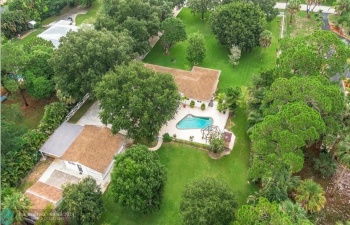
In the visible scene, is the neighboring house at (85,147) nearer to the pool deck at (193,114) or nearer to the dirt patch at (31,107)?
the dirt patch at (31,107)

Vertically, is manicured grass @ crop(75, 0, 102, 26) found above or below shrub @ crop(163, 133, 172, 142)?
above

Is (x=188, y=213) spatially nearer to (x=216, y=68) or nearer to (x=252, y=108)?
(x=252, y=108)

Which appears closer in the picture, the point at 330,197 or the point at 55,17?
the point at 330,197

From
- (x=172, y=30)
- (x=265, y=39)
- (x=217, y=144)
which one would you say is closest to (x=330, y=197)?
(x=217, y=144)

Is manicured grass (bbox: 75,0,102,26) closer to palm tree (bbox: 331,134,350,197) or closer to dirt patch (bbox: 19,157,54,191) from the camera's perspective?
dirt patch (bbox: 19,157,54,191)

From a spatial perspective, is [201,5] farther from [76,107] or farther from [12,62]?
[12,62]

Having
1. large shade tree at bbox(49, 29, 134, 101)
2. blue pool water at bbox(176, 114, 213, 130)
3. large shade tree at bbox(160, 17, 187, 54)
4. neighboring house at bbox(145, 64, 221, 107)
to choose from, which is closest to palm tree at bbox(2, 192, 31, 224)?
large shade tree at bbox(49, 29, 134, 101)
